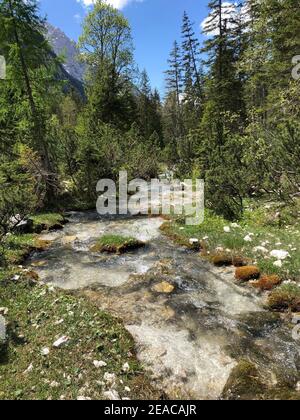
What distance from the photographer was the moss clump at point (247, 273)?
29.9 feet

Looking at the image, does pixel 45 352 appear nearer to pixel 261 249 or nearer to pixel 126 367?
pixel 126 367

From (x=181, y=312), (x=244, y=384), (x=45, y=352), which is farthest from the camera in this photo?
(x=181, y=312)

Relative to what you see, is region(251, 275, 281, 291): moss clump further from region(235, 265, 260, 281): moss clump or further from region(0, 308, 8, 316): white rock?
region(0, 308, 8, 316): white rock

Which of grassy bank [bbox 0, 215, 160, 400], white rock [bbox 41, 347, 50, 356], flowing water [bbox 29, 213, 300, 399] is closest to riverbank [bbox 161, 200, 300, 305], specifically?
flowing water [bbox 29, 213, 300, 399]

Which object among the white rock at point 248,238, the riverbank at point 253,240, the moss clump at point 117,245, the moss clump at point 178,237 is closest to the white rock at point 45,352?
the riverbank at point 253,240

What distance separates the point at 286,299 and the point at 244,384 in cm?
307

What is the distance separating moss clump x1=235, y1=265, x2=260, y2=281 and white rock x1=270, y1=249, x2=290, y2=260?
30.7 inches

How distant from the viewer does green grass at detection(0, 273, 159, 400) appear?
5164 mm

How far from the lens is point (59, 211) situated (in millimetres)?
17953

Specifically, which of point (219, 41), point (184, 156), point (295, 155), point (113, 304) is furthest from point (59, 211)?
point (219, 41)

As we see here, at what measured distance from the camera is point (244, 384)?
536cm

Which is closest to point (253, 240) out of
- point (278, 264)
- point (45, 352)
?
point (278, 264)

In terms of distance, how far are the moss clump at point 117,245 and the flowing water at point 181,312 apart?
0.35 meters

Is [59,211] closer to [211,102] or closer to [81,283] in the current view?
[81,283]
